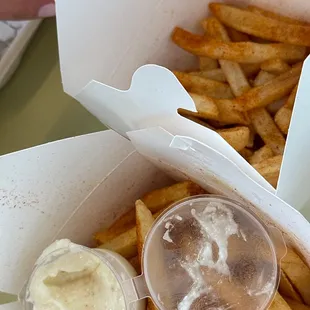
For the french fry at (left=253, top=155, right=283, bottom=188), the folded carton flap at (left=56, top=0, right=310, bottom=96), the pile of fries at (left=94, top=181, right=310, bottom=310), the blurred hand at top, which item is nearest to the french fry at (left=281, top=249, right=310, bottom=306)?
the pile of fries at (left=94, top=181, right=310, bottom=310)

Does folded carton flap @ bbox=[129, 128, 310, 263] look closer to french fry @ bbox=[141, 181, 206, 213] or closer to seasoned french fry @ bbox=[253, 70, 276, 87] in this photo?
french fry @ bbox=[141, 181, 206, 213]

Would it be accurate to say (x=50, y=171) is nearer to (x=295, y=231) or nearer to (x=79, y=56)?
(x=79, y=56)

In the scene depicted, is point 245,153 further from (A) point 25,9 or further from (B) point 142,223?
(A) point 25,9

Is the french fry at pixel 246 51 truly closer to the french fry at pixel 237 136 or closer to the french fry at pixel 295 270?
the french fry at pixel 237 136

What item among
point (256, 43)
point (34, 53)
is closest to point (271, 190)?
point (256, 43)

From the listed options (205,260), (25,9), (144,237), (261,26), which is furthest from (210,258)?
(25,9)

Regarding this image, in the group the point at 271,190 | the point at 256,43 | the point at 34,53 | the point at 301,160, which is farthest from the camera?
the point at 34,53

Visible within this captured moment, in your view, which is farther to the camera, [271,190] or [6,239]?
[6,239]

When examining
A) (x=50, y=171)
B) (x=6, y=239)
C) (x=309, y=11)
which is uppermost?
(x=309, y=11)
